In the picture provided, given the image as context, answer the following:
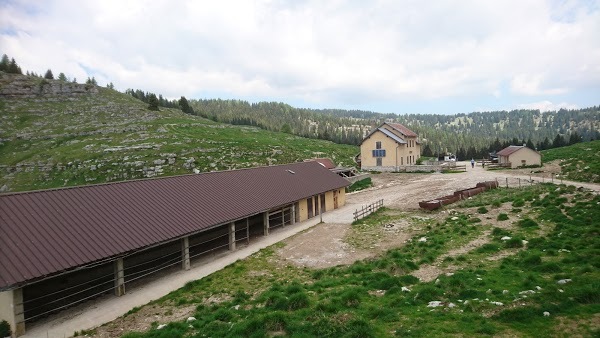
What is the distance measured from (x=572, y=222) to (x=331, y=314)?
17616 mm

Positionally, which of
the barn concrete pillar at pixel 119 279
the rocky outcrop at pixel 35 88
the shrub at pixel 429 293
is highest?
the rocky outcrop at pixel 35 88

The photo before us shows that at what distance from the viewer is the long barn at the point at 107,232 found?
15391 millimetres

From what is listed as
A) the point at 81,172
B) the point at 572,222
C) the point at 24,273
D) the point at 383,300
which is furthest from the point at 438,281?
the point at 81,172

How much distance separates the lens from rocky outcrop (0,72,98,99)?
105062 millimetres

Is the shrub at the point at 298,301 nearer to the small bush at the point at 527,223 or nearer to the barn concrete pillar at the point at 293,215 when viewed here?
the small bush at the point at 527,223

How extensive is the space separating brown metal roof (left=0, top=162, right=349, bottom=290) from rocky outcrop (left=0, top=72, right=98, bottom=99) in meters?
108

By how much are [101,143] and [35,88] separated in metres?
55.9

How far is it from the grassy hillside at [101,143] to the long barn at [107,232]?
33.6m

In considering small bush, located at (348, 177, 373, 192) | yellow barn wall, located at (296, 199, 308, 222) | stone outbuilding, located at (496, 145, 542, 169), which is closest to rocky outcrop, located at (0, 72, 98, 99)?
small bush, located at (348, 177, 373, 192)

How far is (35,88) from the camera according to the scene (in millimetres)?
108500

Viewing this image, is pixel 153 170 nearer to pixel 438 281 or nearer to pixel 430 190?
pixel 430 190

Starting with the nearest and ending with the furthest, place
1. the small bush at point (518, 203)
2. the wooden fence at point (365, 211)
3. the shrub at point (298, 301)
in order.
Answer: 1. the shrub at point (298, 301)
2. the small bush at point (518, 203)
3. the wooden fence at point (365, 211)

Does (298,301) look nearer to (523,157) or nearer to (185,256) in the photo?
(185,256)

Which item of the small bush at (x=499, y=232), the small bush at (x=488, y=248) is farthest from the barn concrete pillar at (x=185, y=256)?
the small bush at (x=499, y=232)
